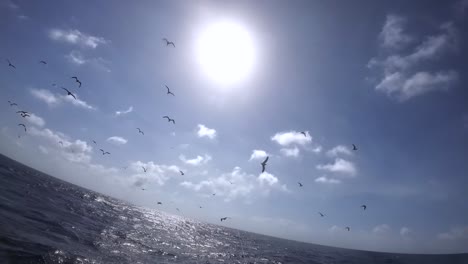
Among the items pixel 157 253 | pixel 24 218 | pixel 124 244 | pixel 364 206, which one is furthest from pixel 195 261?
pixel 364 206

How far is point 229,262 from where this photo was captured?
108 feet

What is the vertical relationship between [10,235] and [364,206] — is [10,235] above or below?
below

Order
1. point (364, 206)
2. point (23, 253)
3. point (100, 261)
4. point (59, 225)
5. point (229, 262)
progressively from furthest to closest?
1. point (364, 206)
2. point (229, 262)
3. point (59, 225)
4. point (100, 261)
5. point (23, 253)

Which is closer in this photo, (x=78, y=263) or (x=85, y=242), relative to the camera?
(x=78, y=263)

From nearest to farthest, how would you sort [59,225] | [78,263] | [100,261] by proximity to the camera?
[78,263]
[100,261]
[59,225]

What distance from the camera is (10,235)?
59.7ft

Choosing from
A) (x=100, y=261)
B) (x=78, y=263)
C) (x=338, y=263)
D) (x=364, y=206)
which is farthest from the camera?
(x=338, y=263)

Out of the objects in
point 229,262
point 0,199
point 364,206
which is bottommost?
point 229,262

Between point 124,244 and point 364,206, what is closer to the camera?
point 124,244

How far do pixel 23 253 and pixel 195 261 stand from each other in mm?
16500

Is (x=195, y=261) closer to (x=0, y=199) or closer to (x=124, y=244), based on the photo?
(x=124, y=244)

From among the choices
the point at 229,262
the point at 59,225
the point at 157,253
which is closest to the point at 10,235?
the point at 59,225

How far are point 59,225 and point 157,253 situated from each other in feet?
31.6

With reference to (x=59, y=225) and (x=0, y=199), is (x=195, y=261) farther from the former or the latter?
(x=0, y=199)
